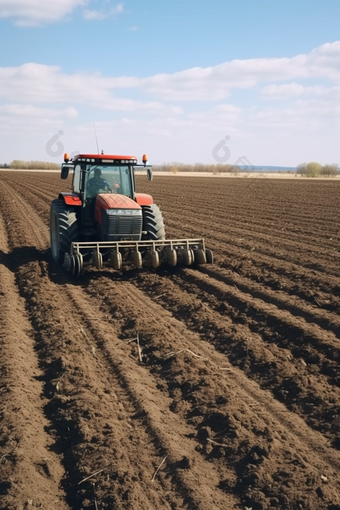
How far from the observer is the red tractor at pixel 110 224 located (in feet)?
33.6

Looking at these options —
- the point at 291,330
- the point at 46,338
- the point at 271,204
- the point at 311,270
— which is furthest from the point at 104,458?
the point at 271,204

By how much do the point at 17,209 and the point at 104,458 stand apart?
17.4m

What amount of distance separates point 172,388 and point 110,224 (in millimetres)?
5062

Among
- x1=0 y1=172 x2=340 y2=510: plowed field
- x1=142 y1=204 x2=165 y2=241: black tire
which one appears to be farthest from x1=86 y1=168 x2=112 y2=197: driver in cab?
x1=0 y1=172 x2=340 y2=510: plowed field

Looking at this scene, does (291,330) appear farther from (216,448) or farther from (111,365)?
(216,448)

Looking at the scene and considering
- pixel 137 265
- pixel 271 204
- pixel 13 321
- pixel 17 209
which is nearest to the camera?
pixel 13 321

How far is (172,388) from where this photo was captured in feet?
18.4

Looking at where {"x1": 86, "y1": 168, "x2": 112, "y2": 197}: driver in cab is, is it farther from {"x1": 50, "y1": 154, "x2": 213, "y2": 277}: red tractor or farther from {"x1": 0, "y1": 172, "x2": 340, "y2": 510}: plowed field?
{"x1": 0, "y1": 172, "x2": 340, "y2": 510}: plowed field

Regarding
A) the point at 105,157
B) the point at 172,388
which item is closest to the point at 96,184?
the point at 105,157

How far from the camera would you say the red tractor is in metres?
10.2

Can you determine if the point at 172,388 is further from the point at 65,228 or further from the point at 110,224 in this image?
the point at 65,228

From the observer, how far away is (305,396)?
5426 millimetres

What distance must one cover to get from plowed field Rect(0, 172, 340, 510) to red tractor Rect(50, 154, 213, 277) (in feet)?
1.14

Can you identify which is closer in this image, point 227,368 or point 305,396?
point 305,396
